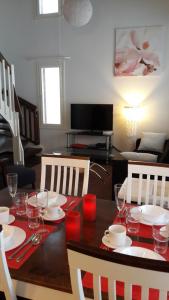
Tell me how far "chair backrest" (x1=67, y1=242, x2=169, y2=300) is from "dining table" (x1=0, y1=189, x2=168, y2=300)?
0.11 feet

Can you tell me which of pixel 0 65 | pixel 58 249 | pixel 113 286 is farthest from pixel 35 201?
pixel 0 65

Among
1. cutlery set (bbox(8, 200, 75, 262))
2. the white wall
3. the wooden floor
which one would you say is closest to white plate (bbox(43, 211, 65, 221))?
cutlery set (bbox(8, 200, 75, 262))

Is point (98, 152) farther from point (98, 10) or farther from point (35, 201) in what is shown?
point (35, 201)

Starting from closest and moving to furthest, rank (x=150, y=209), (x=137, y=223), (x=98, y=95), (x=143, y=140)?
(x=137, y=223) < (x=150, y=209) < (x=143, y=140) < (x=98, y=95)

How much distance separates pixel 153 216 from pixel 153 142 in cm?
382

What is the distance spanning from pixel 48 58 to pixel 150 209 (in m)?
5.12

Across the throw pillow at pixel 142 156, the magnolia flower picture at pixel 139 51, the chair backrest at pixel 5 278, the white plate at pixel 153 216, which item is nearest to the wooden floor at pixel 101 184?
the throw pillow at pixel 142 156

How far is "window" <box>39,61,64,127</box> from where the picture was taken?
6195 mm

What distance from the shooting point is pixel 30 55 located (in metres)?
6.26

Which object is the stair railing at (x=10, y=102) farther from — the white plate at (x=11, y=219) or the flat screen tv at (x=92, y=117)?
the white plate at (x=11, y=219)

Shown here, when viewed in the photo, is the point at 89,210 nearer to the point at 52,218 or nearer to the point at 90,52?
the point at 52,218

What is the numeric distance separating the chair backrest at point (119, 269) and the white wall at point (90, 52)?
16.5 feet

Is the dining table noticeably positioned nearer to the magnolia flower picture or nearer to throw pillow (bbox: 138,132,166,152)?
throw pillow (bbox: 138,132,166,152)

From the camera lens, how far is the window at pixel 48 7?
5.92m
